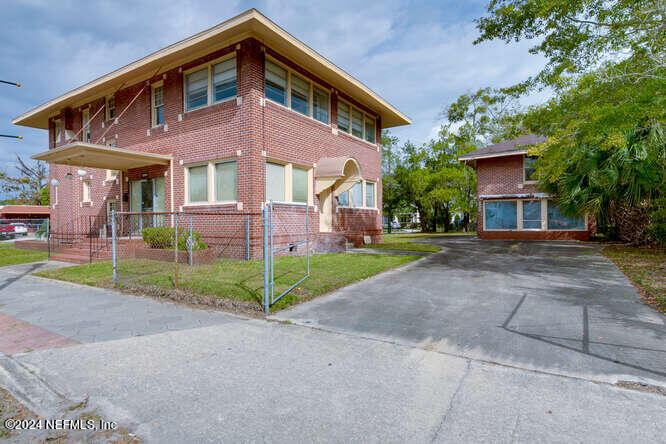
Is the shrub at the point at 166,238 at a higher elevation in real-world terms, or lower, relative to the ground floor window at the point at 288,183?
lower

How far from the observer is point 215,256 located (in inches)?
420

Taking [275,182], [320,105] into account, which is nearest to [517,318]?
[275,182]

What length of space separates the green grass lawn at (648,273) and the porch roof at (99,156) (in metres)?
13.6

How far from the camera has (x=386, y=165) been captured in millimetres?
40219

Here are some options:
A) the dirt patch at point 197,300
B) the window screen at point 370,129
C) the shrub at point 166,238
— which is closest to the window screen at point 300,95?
the window screen at point 370,129

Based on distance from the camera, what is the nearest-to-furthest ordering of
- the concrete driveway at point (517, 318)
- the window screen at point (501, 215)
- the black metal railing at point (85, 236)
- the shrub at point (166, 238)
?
the concrete driveway at point (517, 318)
the shrub at point (166, 238)
the black metal railing at point (85, 236)
the window screen at point (501, 215)

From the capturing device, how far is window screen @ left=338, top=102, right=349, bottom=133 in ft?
49.0

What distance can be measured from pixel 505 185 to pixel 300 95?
15324 mm

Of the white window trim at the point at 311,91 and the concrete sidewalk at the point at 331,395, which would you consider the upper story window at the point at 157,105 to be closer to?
the white window trim at the point at 311,91

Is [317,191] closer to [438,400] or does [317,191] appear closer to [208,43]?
[208,43]

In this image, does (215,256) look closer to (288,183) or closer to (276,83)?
(288,183)

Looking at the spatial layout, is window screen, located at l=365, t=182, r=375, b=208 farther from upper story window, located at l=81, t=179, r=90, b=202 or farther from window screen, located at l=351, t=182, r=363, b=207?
upper story window, located at l=81, t=179, r=90, b=202

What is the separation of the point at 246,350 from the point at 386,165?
3774cm

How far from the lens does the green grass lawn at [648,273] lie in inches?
235
